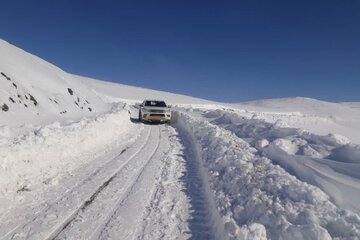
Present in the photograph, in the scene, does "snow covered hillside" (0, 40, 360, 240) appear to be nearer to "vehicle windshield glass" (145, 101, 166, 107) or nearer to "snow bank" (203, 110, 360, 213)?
"snow bank" (203, 110, 360, 213)

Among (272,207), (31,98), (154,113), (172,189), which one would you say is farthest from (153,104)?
(272,207)

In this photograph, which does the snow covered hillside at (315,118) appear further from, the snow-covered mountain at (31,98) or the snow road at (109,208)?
the snow-covered mountain at (31,98)

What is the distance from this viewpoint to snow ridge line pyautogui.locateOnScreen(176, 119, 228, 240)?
19.4 feet

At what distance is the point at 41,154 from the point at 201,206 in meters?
4.56

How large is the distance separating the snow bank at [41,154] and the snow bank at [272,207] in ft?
12.6

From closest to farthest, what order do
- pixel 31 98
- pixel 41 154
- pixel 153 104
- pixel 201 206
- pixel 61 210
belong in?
pixel 61 210, pixel 201 206, pixel 41 154, pixel 31 98, pixel 153 104

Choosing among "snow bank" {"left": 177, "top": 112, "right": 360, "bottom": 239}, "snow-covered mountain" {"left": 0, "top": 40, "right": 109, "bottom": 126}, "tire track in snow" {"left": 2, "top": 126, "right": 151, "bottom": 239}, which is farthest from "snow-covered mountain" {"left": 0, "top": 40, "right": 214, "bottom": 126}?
"snow bank" {"left": 177, "top": 112, "right": 360, "bottom": 239}

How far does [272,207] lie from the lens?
6.17 metres

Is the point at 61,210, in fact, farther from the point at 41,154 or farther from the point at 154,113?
the point at 154,113

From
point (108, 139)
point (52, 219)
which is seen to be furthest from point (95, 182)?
point (108, 139)

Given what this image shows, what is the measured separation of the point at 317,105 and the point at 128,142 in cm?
12826

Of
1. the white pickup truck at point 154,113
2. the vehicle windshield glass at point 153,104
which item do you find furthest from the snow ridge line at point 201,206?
the vehicle windshield glass at point 153,104

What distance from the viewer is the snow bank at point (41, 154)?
7617mm

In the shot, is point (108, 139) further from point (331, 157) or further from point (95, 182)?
point (331, 157)
